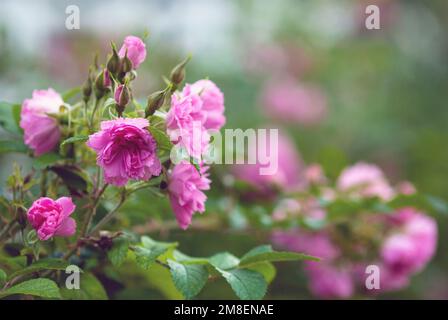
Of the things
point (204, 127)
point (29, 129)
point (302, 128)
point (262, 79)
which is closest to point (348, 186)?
point (204, 127)

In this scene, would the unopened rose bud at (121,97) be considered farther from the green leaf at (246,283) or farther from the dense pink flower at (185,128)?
the green leaf at (246,283)

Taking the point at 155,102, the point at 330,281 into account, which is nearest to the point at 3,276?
the point at 155,102

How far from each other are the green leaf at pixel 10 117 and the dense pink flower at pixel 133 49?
0.26 m

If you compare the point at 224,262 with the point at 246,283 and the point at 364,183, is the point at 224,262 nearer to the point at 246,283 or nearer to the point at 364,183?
the point at 246,283

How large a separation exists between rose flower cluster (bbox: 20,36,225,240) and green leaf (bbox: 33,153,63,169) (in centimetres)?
2

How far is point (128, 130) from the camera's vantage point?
755 millimetres

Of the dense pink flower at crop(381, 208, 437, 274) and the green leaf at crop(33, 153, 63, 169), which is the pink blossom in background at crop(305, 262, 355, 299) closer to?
the dense pink flower at crop(381, 208, 437, 274)

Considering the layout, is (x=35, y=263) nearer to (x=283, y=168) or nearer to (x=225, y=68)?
(x=283, y=168)

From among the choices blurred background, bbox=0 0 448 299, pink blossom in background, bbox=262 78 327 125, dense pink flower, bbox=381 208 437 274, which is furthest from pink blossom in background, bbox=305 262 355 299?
pink blossom in background, bbox=262 78 327 125

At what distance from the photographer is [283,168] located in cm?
206

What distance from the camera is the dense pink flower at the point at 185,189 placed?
82 cm

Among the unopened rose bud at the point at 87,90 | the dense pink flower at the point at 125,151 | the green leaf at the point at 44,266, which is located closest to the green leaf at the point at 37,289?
the green leaf at the point at 44,266

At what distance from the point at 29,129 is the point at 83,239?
180 mm

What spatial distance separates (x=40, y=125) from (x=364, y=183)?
0.73 m
